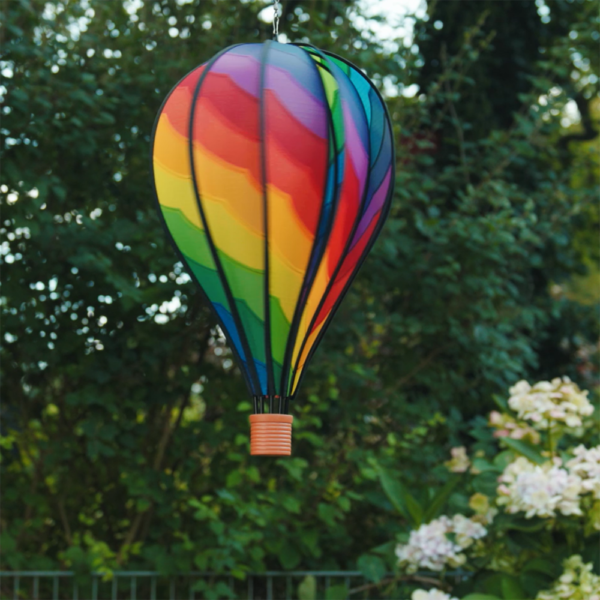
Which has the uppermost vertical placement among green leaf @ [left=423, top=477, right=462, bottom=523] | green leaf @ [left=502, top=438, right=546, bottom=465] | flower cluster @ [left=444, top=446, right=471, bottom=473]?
green leaf @ [left=502, top=438, right=546, bottom=465]

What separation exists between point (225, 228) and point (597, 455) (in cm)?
163

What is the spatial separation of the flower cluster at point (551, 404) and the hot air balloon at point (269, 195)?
137cm

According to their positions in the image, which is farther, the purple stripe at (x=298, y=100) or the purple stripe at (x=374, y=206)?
the purple stripe at (x=374, y=206)

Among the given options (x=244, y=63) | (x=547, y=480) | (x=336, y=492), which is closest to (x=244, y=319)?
(x=244, y=63)

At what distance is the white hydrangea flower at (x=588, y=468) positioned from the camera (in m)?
2.39

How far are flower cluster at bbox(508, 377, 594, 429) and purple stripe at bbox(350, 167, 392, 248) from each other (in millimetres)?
1350

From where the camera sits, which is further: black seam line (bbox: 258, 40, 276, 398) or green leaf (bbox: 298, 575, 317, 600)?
green leaf (bbox: 298, 575, 317, 600)

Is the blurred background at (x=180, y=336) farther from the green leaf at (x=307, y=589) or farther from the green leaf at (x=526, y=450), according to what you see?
the green leaf at (x=526, y=450)

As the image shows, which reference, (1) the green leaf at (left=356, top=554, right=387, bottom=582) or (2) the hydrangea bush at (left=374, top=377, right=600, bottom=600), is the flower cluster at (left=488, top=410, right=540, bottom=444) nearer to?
(2) the hydrangea bush at (left=374, top=377, right=600, bottom=600)

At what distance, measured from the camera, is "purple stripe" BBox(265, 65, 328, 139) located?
1356mm

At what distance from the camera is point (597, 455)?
95.4 inches

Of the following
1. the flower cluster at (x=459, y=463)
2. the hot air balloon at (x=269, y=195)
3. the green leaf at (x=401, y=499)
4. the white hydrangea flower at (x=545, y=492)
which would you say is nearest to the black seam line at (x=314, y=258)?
the hot air balloon at (x=269, y=195)

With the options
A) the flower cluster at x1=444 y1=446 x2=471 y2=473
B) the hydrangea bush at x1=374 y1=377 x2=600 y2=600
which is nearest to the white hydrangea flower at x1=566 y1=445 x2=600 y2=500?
the hydrangea bush at x1=374 y1=377 x2=600 y2=600

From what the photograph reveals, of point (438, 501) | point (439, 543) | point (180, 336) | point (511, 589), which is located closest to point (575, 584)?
point (511, 589)
